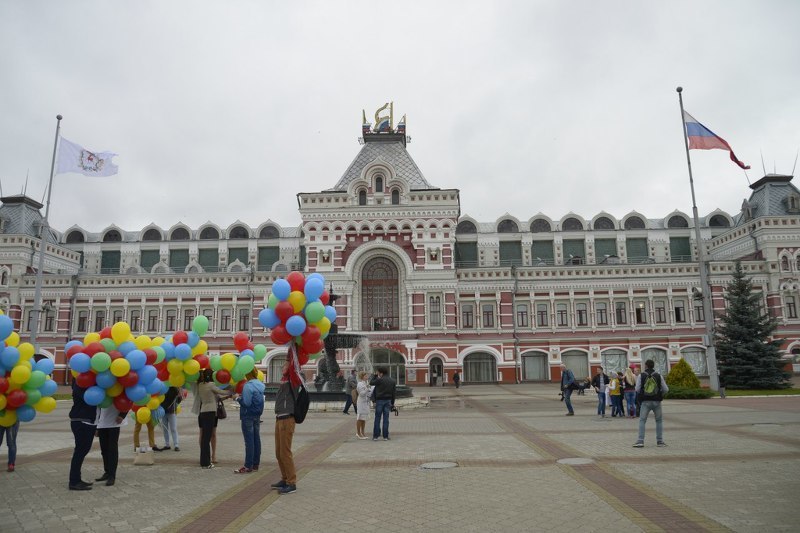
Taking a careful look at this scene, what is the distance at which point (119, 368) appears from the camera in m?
9.95

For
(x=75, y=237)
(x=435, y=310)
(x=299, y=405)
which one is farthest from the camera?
(x=75, y=237)

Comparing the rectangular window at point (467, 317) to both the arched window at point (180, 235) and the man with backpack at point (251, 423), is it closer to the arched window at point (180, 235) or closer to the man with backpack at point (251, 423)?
the arched window at point (180, 235)

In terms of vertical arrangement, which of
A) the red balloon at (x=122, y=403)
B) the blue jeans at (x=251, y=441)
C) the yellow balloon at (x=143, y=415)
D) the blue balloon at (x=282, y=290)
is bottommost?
the blue jeans at (x=251, y=441)

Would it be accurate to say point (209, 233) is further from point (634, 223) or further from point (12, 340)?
point (12, 340)

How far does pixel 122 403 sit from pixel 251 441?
2.42 metres

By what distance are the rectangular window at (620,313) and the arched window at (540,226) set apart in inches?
493

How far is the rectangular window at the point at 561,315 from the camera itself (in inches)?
1881

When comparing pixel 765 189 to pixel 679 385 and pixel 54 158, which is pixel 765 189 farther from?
pixel 54 158

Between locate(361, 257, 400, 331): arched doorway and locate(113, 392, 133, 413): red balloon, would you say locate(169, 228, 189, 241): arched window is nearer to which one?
locate(361, 257, 400, 331): arched doorway

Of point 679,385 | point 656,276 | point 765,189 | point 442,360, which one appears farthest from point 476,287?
point 765,189

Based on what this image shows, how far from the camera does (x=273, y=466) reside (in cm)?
1113

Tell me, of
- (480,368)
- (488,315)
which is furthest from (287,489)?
(488,315)

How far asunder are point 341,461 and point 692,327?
43.7 meters

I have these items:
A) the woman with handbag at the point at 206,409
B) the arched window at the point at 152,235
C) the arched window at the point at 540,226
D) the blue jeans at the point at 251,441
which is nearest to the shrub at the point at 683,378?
the blue jeans at the point at 251,441
